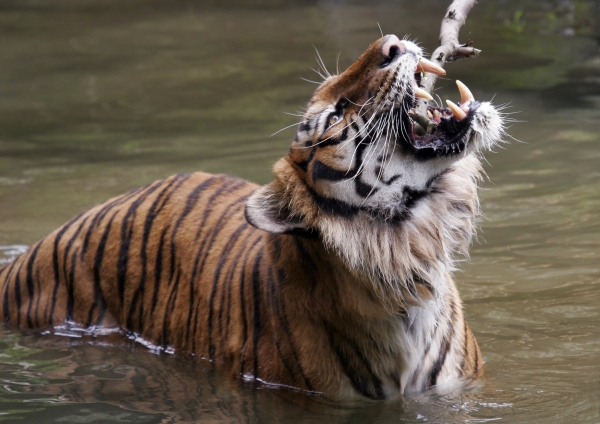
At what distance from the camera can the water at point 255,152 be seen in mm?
3633

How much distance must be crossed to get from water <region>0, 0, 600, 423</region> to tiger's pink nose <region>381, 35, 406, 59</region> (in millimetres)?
1289

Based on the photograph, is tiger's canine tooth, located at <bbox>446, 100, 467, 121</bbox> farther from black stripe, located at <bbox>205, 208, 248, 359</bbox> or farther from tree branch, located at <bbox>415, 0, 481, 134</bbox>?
black stripe, located at <bbox>205, 208, 248, 359</bbox>

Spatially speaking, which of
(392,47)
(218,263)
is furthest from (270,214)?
(218,263)

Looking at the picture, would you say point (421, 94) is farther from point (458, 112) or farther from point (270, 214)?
point (270, 214)

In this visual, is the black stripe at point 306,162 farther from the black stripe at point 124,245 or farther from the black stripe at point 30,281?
the black stripe at point 30,281

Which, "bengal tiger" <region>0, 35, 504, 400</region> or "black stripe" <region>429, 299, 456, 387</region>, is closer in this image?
"bengal tiger" <region>0, 35, 504, 400</region>

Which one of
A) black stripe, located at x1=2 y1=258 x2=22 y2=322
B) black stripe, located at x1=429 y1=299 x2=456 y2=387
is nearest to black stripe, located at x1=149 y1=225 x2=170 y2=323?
black stripe, located at x1=2 y1=258 x2=22 y2=322

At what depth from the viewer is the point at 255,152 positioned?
23.8 feet

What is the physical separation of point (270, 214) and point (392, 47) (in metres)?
0.72

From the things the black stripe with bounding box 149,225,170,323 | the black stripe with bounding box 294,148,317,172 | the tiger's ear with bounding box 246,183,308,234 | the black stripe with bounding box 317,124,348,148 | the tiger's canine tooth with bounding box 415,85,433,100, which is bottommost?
the black stripe with bounding box 149,225,170,323

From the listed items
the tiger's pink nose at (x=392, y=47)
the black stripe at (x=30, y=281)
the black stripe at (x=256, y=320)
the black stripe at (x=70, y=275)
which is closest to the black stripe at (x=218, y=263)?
the black stripe at (x=256, y=320)

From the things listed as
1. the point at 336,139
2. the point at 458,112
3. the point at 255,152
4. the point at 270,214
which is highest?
the point at 458,112

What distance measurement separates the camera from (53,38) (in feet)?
39.3

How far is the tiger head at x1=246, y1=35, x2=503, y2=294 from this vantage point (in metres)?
3.13
